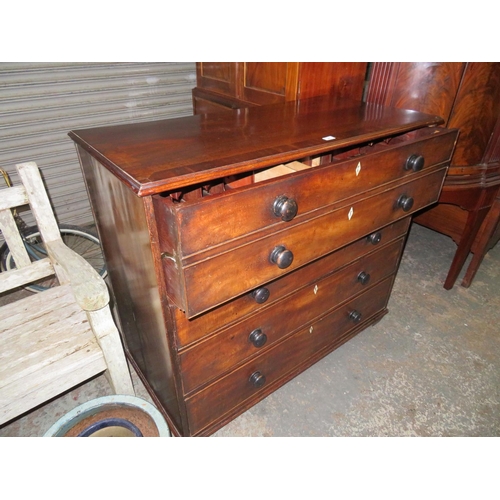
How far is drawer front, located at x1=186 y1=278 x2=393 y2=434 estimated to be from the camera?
130 centimetres

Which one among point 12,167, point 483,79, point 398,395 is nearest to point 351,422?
point 398,395

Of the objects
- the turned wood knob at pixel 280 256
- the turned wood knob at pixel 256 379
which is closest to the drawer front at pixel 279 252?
the turned wood knob at pixel 280 256

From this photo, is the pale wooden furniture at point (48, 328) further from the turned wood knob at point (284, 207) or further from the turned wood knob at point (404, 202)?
the turned wood knob at point (404, 202)

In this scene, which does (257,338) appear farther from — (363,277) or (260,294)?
(363,277)

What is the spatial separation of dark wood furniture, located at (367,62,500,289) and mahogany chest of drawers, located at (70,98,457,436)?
40 cm

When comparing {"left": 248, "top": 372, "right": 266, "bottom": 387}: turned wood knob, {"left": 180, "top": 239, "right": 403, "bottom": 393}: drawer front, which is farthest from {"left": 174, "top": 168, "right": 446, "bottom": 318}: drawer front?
{"left": 248, "top": 372, "right": 266, "bottom": 387}: turned wood knob

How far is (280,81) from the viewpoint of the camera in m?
1.68

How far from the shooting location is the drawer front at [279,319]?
3.87ft

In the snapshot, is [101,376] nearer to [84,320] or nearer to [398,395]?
[84,320]

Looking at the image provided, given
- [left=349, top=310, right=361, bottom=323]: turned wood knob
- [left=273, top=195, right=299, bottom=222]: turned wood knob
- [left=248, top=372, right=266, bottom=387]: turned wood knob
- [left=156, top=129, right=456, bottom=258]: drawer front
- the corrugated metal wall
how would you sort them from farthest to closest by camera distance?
the corrugated metal wall, [left=349, top=310, right=361, bottom=323]: turned wood knob, [left=248, top=372, right=266, bottom=387]: turned wood knob, [left=273, top=195, right=299, bottom=222]: turned wood knob, [left=156, top=129, right=456, bottom=258]: drawer front

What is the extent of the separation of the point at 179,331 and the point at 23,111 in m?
2.00

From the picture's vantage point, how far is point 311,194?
983 millimetres

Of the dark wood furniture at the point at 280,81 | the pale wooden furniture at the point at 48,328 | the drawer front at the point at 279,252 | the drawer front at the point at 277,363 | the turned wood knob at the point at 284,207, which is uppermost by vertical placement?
the dark wood furniture at the point at 280,81

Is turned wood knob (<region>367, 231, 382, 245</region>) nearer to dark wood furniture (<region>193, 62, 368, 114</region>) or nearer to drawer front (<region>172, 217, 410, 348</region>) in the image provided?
drawer front (<region>172, 217, 410, 348</region>)
